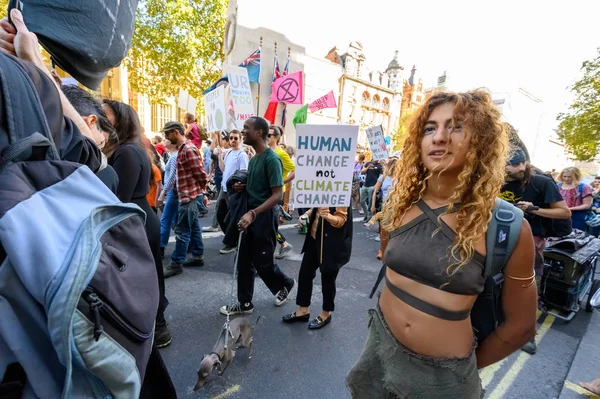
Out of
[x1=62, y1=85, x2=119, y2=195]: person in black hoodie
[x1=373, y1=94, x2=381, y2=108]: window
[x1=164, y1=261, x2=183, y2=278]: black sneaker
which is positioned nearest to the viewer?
[x1=62, y1=85, x2=119, y2=195]: person in black hoodie

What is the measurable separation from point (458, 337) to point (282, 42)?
13003 mm

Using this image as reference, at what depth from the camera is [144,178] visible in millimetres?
2408

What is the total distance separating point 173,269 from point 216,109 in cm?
320

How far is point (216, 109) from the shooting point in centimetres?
566

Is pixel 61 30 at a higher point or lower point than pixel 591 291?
higher

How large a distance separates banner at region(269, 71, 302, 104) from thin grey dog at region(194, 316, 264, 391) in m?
8.11

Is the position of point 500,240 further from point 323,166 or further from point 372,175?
point 372,175

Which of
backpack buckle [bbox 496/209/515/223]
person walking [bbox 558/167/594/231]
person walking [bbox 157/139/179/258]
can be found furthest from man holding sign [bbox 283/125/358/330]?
person walking [bbox 558/167/594/231]

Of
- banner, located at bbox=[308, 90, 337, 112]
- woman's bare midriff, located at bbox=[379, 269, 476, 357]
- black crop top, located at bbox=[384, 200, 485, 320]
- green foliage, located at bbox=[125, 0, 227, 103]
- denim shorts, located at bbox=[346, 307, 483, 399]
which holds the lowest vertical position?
denim shorts, located at bbox=[346, 307, 483, 399]

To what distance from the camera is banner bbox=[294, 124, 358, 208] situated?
8.91 ft

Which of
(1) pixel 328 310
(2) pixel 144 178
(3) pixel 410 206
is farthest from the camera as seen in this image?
(1) pixel 328 310

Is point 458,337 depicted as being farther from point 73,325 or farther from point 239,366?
point 239,366

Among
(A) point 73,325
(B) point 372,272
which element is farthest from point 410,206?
(B) point 372,272

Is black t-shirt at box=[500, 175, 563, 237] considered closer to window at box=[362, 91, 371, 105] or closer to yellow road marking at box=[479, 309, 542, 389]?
yellow road marking at box=[479, 309, 542, 389]
